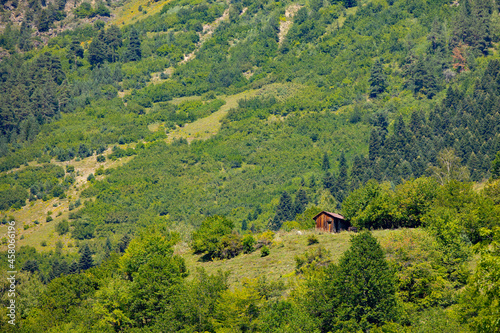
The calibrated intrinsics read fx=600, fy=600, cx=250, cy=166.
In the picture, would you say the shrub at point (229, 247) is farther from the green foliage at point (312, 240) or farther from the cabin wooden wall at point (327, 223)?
the cabin wooden wall at point (327, 223)

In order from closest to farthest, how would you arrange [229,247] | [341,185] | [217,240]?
1. [229,247]
2. [217,240]
3. [341,185]

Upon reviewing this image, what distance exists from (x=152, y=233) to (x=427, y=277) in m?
60.2

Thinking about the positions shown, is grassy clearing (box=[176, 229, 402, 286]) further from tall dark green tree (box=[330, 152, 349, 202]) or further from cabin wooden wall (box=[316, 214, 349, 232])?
tall dark green tree (box=[330, 152, 349, 202])

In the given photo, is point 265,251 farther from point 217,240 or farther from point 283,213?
point 283,213

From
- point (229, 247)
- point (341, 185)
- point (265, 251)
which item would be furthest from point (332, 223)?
point (341, 185)

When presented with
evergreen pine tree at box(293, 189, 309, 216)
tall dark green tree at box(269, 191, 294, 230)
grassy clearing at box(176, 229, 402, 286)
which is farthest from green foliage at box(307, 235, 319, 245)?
evergreen pine tree at box(293, 189, 309, 216)

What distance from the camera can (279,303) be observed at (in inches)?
2682

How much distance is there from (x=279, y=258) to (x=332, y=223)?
653 inches

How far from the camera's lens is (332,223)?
107188 millimetres

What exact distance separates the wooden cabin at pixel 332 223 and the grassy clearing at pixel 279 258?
3546 millimetres

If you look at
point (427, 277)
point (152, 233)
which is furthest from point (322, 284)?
point (152, 233)

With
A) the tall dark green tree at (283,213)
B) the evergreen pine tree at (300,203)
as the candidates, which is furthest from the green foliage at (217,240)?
the evergreen pine tree at (300,203)

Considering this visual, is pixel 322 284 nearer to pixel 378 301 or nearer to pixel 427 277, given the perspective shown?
pixel 378 301

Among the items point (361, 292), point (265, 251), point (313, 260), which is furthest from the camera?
point (265, 251)
